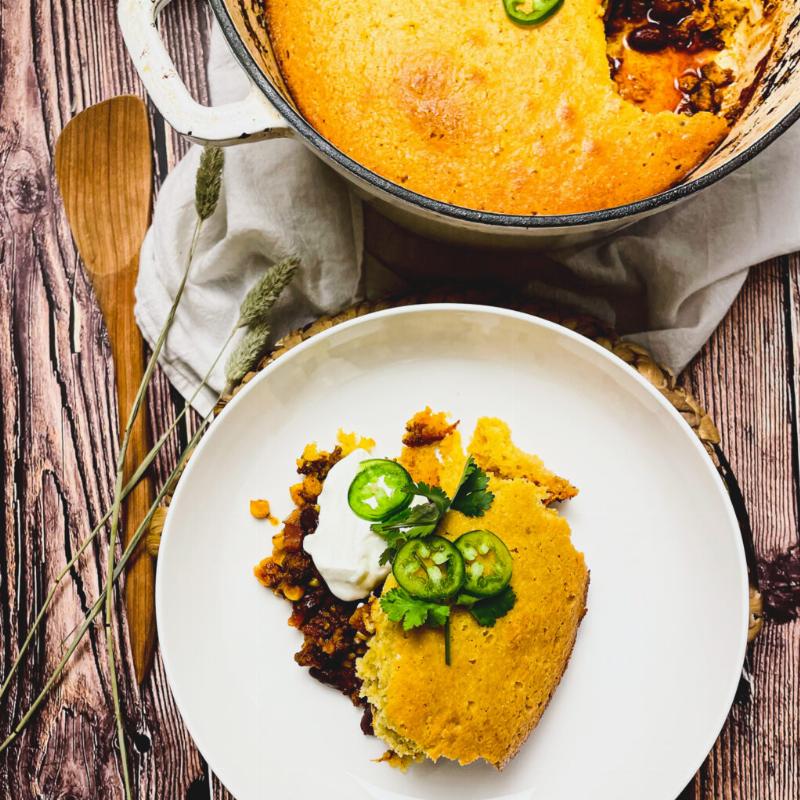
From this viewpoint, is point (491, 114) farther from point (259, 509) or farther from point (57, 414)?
point (57, 414)

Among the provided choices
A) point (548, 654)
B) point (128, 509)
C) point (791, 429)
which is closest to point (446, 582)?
point (548, 654)

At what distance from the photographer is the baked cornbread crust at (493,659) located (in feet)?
4.62

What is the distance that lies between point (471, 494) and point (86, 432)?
912 millimetres

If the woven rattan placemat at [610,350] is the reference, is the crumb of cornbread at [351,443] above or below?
below

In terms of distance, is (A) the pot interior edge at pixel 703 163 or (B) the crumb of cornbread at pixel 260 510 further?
(B) the crumb of cornbread at pixel 260 510

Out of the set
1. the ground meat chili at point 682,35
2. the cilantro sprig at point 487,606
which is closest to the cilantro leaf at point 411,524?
the cilantro sprig at point 487,606

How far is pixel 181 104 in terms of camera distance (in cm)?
128

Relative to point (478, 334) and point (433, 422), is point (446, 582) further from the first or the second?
point (478, 334)

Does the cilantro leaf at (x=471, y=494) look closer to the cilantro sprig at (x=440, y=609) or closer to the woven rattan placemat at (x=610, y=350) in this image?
the cilantro sprig at (x=440, y=609)

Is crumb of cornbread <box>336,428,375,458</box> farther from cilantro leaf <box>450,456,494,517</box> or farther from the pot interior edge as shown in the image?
the pot interior edge

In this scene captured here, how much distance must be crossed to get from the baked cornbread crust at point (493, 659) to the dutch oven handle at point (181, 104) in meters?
0.72

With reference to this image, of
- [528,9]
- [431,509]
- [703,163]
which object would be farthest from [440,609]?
[528,9]

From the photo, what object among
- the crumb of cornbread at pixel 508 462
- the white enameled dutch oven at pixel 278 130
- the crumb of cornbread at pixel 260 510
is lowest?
the crumb of cornbread at pixel 260 510

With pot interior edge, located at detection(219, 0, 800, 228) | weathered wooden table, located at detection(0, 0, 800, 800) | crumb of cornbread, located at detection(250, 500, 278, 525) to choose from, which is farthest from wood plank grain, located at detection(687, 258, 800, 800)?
crumb of cornbread, located at detection(250, 500, 278, 525)
